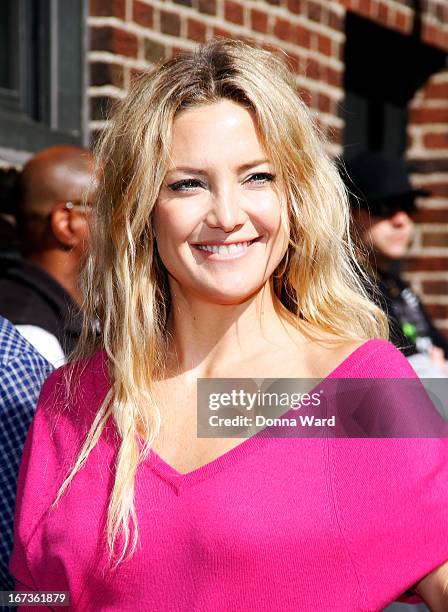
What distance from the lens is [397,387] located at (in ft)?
6.81

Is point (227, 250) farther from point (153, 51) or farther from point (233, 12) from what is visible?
point (233, 12)

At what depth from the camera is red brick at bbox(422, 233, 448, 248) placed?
19.2 feet

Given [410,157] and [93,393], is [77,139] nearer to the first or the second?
[93,393]

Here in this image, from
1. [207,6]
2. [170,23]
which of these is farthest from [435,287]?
[170,23]

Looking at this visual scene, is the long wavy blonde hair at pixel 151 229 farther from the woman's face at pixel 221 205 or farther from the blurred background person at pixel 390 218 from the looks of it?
the blurred background person at pixel 390 218

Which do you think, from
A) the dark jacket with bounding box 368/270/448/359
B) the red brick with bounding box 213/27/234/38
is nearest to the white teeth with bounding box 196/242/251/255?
the red brick with bounding box 213/27/234/38

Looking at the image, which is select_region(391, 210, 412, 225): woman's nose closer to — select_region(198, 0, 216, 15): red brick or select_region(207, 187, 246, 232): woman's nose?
select_region(198, 0, 216, 15): red brick

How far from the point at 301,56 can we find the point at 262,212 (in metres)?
2.62

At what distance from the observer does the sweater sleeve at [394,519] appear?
1.99 meters

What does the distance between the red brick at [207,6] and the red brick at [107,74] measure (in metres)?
0.44

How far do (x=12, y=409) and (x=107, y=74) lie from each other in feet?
5.62

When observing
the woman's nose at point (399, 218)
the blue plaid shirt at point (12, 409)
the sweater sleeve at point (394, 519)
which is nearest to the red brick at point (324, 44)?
the woman's nose at point (399, 218)

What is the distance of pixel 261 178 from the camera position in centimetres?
222

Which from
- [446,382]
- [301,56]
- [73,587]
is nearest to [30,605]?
[73,587]
